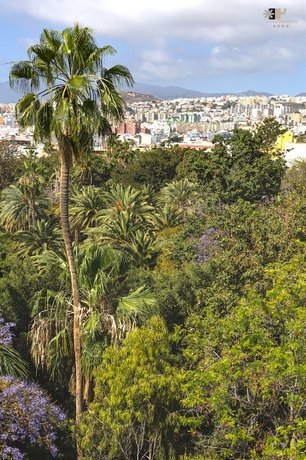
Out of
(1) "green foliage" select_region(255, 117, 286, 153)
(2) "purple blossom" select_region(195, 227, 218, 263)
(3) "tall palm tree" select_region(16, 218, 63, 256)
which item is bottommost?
(3) "tall palm tree" select_region(16, 218, 63, 256)

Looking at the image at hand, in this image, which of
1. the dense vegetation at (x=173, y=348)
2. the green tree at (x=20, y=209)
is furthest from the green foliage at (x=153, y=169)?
the dense vegetation at (x=173, y=348)

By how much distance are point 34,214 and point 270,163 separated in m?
10.4

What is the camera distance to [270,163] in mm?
20703

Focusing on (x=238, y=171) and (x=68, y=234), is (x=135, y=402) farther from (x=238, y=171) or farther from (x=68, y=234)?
(x=238, y=171)

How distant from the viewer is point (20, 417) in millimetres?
8695

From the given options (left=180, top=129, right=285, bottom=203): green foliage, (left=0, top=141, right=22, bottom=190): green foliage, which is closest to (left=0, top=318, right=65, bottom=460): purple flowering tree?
(left=180, top=129, right=285, bottom=203): green foliage

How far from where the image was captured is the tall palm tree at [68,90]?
8.54 meters

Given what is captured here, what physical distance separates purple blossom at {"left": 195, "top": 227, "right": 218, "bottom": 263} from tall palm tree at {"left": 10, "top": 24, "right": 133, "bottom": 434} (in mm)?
7859

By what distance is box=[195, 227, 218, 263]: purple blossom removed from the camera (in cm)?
1608

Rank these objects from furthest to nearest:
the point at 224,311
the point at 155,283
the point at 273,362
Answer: the point at 155,283
the point at 224,311
the point at 273,362

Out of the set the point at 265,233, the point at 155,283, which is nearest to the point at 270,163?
the point at 265,233

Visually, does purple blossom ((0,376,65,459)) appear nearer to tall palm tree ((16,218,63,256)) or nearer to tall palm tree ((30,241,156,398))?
tall palm tree ((30,241,156,398))

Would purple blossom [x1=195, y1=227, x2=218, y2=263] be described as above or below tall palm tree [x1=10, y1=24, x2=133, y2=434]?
below

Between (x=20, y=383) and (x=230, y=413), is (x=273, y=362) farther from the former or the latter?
(x=20, y=383)
